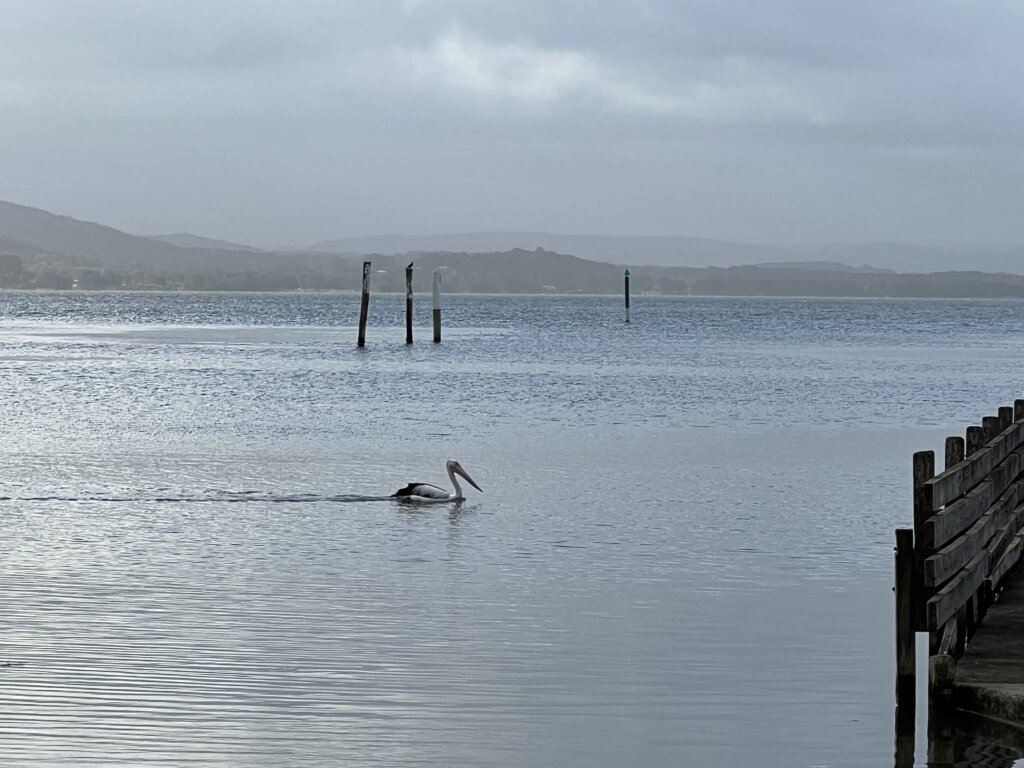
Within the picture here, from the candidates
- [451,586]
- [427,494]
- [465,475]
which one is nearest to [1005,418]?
[451,586]

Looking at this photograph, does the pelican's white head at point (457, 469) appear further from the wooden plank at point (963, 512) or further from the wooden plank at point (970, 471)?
the wooden plank at point (963, 512)

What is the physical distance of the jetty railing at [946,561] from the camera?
9641mm

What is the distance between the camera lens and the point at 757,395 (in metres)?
44.1

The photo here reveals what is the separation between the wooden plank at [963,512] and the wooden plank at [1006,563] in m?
0.47

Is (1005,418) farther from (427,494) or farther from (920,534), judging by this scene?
(427,494)

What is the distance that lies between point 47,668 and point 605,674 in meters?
3.53

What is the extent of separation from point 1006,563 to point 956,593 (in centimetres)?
333

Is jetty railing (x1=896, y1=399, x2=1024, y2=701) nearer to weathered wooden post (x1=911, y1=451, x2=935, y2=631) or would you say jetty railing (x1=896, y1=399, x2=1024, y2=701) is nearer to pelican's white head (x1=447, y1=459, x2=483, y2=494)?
weathered wooden post (x1=911, y1=451, x2=935, y2=631)

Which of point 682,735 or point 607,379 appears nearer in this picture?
point 682,735

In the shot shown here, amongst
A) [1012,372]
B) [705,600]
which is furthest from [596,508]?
[1012,372]

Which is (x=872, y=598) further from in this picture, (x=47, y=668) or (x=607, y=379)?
(x=607, y=379)

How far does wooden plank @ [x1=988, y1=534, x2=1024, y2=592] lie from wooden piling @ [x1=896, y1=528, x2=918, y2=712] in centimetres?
240

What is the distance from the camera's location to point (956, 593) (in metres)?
9.90

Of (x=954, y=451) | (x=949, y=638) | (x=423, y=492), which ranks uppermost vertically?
(x=954, y=451)
